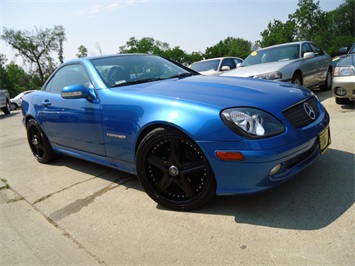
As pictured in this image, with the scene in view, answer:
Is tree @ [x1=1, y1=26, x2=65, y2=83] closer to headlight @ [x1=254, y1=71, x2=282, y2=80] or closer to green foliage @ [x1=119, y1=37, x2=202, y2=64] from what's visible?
green foliage @ [x1=119, y1=37, x2=202, y2=64]

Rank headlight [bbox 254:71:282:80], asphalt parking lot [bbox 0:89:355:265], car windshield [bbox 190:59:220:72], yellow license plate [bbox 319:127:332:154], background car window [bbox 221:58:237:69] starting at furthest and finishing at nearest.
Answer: background car window [bbox 221:58:237:69], car windshield [bbox 190:59:220:72], headlight [bbox 254:71:282:80], yellow license plate [bbox 319:127:332:154], asphalt parking lot [bbox 0:89:355:265]

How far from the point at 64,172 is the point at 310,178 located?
2.89 m

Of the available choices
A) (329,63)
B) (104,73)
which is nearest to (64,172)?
(104,73)

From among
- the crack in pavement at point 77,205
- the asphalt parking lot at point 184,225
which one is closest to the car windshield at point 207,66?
the asphalt parking lot at point 184,225

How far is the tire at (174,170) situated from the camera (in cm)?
232

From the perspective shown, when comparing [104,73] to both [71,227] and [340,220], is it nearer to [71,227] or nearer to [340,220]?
[71,227]

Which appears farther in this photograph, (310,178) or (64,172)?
(64,172)

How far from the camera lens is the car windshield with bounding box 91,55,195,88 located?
3.14 metres

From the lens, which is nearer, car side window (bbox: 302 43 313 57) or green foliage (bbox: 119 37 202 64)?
car side window (bbox: 302 43 313 57)

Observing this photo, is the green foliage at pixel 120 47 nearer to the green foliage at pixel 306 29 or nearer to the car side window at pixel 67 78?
the green foliage at pixel 306 29

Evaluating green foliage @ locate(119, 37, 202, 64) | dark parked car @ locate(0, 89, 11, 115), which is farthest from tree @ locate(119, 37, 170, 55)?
dark parked car @ locate(0, 89, 11, 115)

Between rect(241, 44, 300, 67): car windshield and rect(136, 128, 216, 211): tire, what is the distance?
17.9 feet

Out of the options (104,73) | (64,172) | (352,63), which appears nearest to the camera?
(104,73)

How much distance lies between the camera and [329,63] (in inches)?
318
